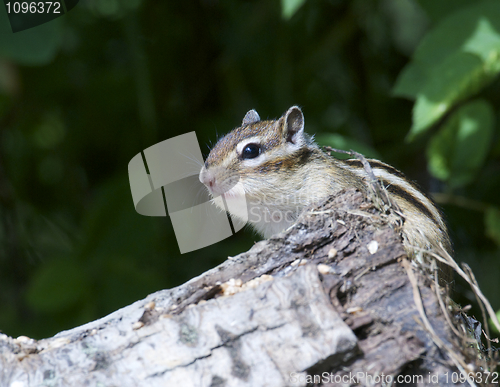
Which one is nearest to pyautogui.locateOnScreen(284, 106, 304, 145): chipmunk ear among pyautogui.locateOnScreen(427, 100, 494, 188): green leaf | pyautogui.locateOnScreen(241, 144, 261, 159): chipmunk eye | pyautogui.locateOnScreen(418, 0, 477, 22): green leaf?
pyautogui.locateOnScreen(241, 144, 261, 159): chipmunk eye

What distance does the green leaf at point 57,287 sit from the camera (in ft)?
9.19

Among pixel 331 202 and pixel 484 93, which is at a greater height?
pixel 484 93

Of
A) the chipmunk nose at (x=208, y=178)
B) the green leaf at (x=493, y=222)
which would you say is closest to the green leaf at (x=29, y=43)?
the chipmunk nose at (x=208, y=178)

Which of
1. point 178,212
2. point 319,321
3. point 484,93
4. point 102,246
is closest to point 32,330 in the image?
point 102,246

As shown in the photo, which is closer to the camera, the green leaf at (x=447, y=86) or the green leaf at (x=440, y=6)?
the green leaf at (x=447, y=86)

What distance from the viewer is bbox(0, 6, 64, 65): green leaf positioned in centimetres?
210

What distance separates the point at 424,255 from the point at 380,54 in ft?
9.08

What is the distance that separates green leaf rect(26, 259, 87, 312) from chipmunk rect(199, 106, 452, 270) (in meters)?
1.25

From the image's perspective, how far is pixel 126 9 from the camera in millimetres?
3178

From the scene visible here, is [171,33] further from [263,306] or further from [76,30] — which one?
[263,306]

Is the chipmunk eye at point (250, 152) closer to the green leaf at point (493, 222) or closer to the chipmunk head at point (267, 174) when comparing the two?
the chipmunk head at point (267, 174)

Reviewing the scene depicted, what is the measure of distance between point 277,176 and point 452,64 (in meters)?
0.90

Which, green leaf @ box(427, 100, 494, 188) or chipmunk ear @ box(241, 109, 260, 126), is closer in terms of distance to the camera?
green leaf @ box(427, 100, 494, 188)

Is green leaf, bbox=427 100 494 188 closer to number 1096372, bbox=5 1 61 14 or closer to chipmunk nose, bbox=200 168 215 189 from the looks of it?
chipmunk nose, bbox=200 168 215 189
